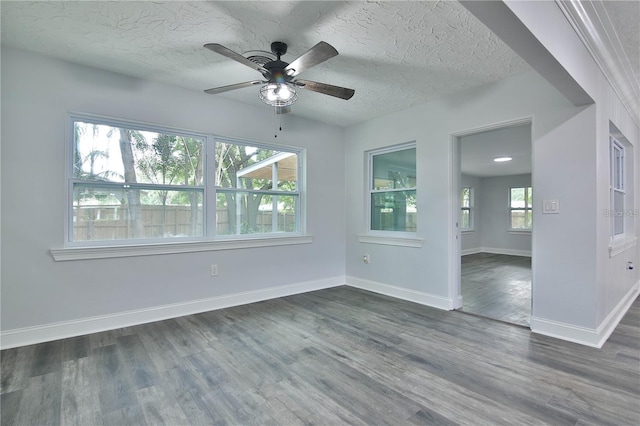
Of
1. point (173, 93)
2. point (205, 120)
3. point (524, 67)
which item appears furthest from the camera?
point (205, 120)

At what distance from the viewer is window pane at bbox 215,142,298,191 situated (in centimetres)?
377

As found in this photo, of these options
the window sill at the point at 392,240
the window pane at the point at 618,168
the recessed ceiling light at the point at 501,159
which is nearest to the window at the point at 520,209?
the recessed ceiling light at the point at 501,159

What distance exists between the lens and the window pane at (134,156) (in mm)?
2941

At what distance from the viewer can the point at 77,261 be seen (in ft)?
9.30

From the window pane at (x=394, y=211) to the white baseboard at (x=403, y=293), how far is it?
2.62 feet

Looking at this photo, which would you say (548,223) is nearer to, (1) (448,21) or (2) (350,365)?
(1) (448,21)

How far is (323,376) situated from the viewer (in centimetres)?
213

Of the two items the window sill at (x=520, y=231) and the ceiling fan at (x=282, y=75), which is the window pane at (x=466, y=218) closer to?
the window sill at (x=520, y=231)

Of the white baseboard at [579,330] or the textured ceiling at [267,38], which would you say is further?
the white baseboard at [579,330]

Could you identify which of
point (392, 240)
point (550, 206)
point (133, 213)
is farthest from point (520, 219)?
point (133, 213)

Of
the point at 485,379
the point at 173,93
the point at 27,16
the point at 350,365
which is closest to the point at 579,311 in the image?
the point at 485,379

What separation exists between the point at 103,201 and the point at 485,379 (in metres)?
3.62

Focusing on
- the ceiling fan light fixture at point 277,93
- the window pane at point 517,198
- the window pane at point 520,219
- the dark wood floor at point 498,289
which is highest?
the ceiling fan light fixture at point 277,93

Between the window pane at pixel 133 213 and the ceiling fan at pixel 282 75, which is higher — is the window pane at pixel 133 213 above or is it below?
below
